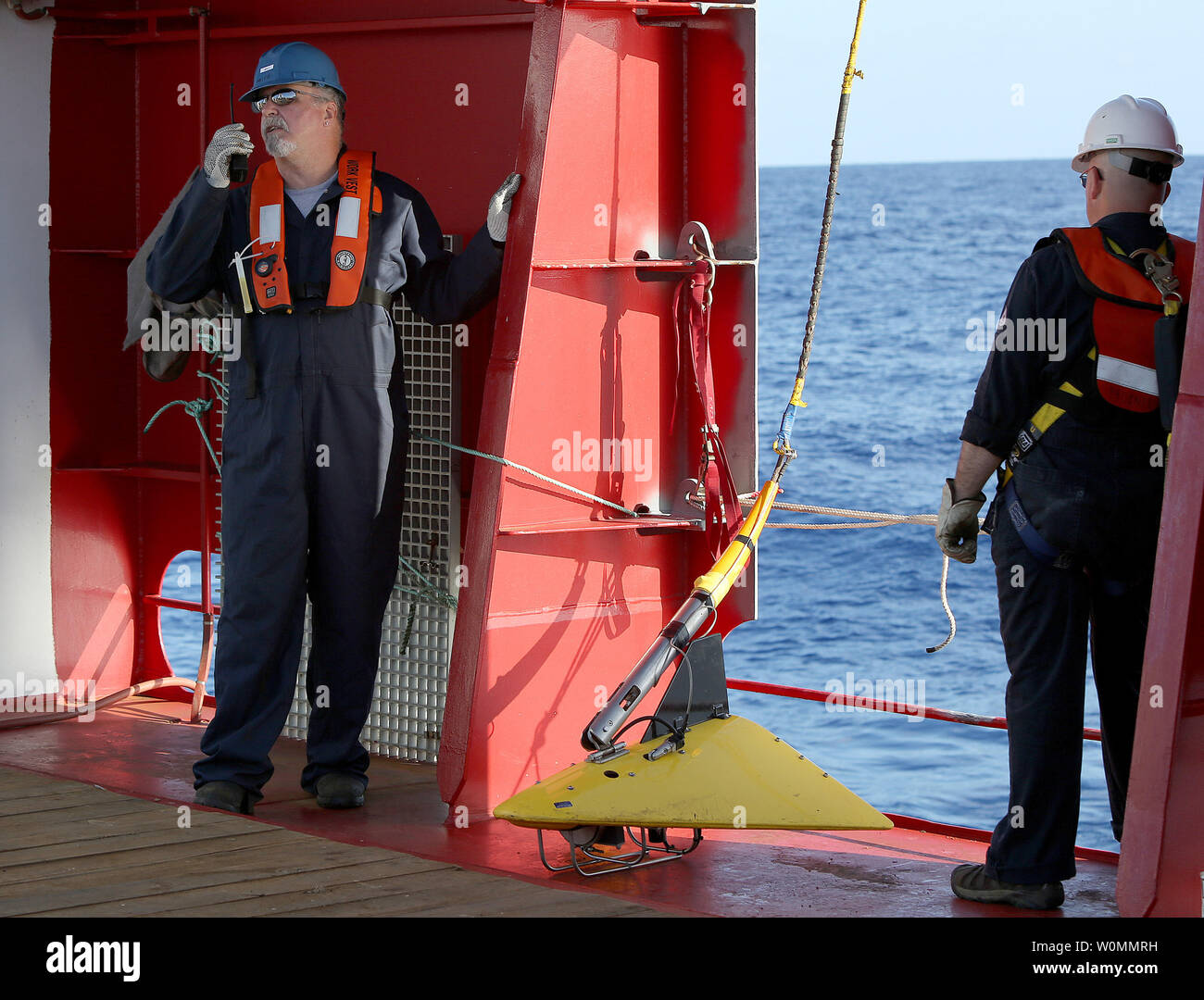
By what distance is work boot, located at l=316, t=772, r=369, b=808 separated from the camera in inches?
213

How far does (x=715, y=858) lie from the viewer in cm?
487

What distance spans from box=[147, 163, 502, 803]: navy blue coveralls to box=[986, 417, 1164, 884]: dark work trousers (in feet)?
6.68

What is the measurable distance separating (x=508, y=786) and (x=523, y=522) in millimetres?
861

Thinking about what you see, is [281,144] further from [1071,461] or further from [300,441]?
[1071,461]

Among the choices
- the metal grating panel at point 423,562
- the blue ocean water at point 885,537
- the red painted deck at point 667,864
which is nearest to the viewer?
the red painted deck at point 667,864

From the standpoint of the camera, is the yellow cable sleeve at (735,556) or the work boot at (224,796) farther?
the work boot at (224,796)

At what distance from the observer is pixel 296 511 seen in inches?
208

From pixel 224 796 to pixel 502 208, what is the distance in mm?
2090

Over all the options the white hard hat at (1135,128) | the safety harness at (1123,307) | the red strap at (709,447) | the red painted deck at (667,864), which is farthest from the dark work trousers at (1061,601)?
the red strap at (709,447)

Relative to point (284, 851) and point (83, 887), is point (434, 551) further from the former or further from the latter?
point (83, 887)

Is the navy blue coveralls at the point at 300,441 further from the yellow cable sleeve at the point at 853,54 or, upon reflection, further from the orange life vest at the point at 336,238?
the yellow cable sleeve at the point at 853,54

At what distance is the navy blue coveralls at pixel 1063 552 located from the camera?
4.11 metres

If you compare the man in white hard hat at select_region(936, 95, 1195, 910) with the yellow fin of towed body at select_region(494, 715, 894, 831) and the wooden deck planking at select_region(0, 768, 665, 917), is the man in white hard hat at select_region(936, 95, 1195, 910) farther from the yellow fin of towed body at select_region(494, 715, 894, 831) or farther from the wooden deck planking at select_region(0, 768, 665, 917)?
the wooden deck planking at select_region(0, 768, 665, 917)
